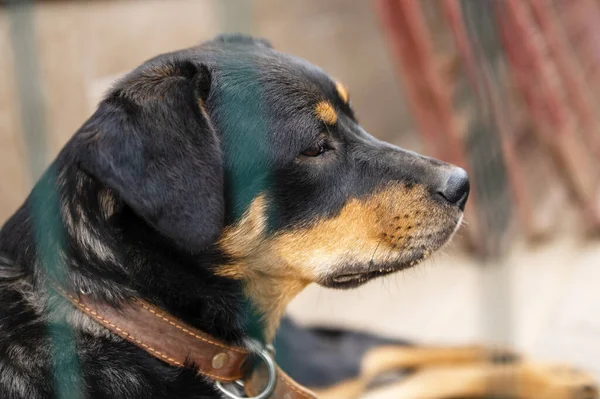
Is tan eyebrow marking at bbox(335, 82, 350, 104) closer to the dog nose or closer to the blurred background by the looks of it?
the dog nose

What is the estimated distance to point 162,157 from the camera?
1977 millimetres

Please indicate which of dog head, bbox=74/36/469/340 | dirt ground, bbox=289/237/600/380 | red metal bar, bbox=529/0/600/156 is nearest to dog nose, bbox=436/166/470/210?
dog head, bbox=74/36/469/340

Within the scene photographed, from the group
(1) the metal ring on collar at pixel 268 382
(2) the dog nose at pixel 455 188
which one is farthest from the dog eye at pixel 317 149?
(1) the metal ring on collar at pixel 268 382

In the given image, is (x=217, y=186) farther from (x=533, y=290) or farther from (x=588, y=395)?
(x=533, y=290)

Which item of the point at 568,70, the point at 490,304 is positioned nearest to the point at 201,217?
the point at 490,304

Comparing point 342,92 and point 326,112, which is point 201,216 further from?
point 342,92

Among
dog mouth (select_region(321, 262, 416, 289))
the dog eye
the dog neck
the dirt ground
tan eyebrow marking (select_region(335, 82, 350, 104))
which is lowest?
the dirt ground

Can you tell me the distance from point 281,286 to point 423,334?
81.8 inches

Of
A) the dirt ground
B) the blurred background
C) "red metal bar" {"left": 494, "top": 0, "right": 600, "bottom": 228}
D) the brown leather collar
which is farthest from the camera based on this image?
"red metal bar" {"left": 494, "top": 0, "right": 600, "bottom": 228}

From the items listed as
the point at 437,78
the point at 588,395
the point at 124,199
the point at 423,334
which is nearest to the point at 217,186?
the point at 124,199

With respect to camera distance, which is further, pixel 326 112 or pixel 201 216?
pixel 326 112

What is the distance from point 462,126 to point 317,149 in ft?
10.8

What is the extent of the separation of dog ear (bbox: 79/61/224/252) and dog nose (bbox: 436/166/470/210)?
2.30 ft

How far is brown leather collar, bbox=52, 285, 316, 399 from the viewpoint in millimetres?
2039
